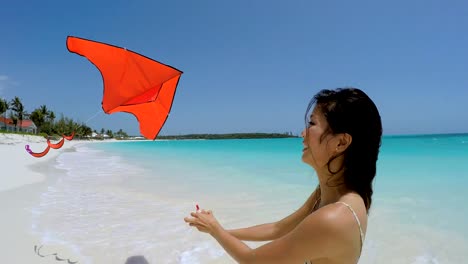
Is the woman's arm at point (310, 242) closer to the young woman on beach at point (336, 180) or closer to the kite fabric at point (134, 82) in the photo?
the young woman on beach at point (336, 180)

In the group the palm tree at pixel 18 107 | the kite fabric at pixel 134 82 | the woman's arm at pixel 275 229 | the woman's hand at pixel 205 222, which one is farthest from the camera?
the palm tree at pixel 18 107

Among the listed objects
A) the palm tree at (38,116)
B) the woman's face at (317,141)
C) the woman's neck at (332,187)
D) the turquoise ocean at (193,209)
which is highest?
the woman's face at (317,141)

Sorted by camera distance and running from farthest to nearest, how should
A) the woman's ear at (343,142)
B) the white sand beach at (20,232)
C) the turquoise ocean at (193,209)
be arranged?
1. the turquoise ocean at (193,209)
2. the white sand beach at (20,232)
3. the woman's ear at (343,142)

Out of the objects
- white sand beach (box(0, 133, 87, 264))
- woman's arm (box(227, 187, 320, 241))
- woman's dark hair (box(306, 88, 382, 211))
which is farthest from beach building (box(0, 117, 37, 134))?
woman's dark hair (box(306, 88, 382, 211))

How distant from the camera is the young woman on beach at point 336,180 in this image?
964 mm

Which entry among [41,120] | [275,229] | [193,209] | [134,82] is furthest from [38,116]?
[275,229]

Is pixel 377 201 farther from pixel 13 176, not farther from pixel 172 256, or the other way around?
pixel 13 176

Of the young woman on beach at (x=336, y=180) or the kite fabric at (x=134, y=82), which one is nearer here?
the young woman on beach at (x=336, y=180)

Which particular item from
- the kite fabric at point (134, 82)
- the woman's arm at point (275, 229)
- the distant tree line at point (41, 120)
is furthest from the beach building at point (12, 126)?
the woman's arm at point (275, 229)

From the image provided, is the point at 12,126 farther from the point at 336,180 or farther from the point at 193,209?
the point at 336,180

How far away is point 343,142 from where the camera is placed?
106cm

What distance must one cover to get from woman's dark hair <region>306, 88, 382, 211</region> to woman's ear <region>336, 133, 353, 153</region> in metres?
0.01

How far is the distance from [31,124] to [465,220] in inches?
3026

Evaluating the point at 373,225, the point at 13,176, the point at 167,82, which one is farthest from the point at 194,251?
the point at 13,176
